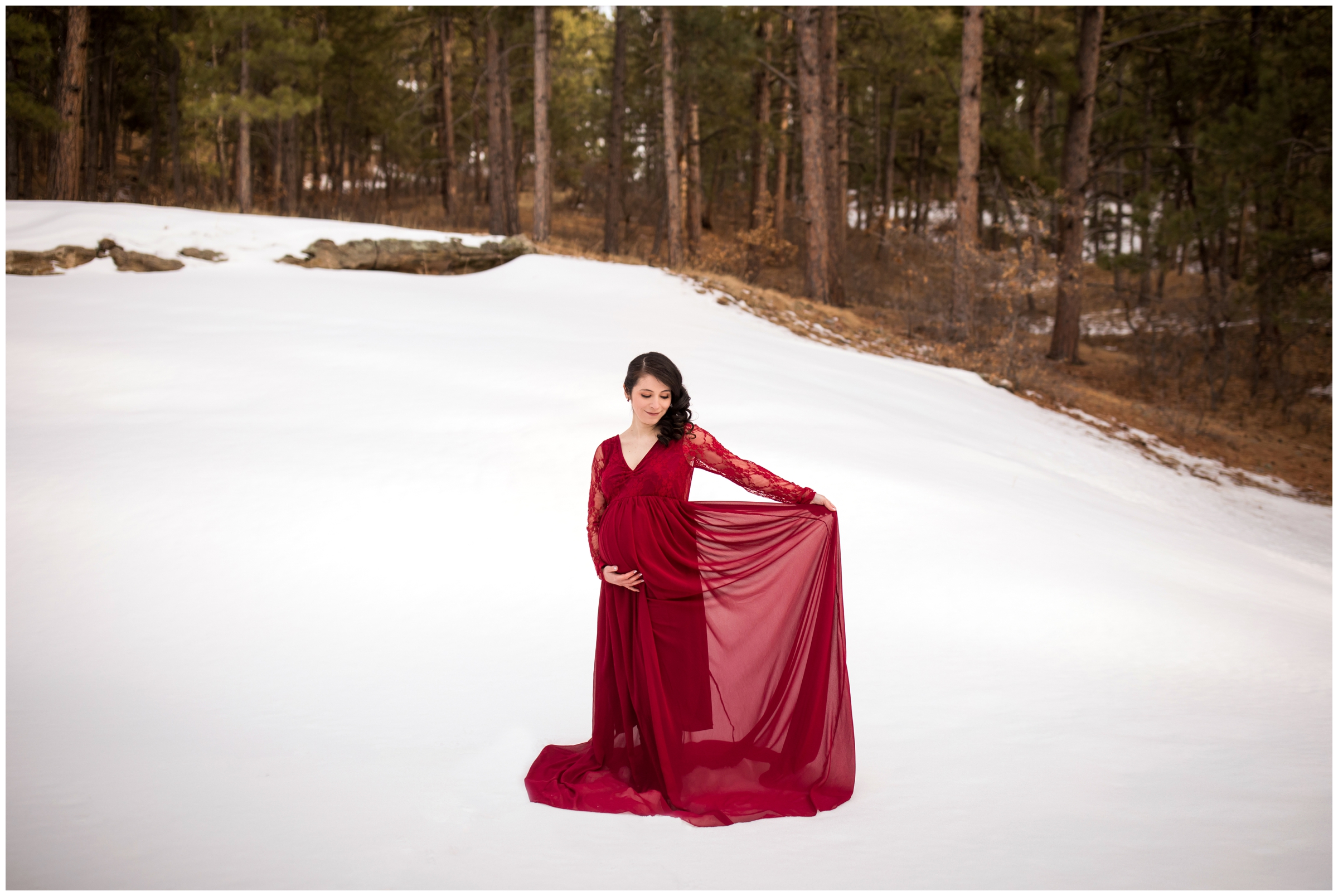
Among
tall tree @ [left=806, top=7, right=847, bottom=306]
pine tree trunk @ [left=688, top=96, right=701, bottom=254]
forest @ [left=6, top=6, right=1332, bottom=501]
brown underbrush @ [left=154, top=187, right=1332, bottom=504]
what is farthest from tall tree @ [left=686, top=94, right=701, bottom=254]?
tall tree @ [left=806, top=7, right=847, bottom=306]

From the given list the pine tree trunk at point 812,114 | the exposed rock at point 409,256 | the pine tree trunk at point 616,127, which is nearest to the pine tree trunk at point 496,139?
the pine tree trunk at point 616,127

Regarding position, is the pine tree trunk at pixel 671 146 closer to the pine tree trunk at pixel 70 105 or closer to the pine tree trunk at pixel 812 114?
the pine tree trunk at pixel 812 114

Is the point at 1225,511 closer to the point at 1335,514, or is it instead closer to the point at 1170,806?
the point at 1335,514

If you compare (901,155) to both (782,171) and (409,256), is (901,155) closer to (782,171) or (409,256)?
(782,171)

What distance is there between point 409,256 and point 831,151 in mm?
10869

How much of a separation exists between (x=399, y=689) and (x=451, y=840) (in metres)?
1.36

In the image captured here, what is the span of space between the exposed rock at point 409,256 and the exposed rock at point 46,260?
8.01ft

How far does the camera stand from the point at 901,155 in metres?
33.6

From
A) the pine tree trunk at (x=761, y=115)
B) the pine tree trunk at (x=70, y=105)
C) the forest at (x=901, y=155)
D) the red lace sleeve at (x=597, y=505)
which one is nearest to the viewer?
the red lace sleeve at (x=597, y=505)

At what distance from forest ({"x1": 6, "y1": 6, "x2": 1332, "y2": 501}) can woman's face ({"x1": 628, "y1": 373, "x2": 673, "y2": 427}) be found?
11.2 metres

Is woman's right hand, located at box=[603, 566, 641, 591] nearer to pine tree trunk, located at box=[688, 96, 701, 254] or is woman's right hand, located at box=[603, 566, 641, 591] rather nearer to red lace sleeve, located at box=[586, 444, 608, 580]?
red lace sleeve, located at box=[586, 444, 608, 580]

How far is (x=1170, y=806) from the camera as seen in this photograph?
3373 mm

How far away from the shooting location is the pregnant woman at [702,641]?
10.9 ft

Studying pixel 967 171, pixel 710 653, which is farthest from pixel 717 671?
pixel 967 171
